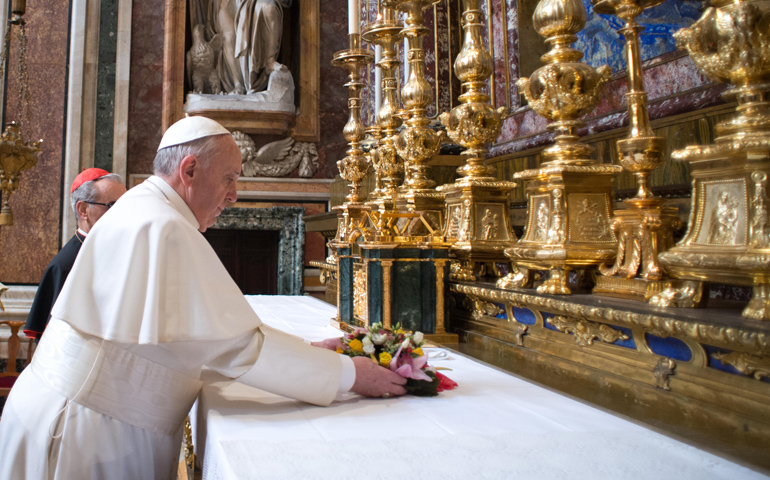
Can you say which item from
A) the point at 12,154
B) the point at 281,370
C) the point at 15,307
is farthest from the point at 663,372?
the point at 15,307

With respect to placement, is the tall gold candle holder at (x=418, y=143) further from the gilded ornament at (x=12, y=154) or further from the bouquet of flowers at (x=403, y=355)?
the gilded ornament at (x=12, y=154)

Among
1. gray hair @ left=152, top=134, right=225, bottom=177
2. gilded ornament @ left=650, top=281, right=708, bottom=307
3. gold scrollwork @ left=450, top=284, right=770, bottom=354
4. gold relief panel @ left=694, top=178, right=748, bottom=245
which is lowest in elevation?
gold scrollwork @ left=450, top=284, right=770, bottom=354

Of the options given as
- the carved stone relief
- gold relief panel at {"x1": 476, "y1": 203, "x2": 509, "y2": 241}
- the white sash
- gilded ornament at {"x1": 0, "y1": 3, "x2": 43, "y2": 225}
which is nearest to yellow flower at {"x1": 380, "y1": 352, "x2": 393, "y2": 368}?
the white sash

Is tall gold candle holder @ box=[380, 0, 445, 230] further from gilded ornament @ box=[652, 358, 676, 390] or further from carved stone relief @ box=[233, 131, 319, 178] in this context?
carved stone relief @ box=[233, 131, 319, 178]

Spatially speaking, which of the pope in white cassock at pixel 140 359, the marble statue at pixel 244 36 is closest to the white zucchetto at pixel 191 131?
the pope in white cassock at pixel 140 359

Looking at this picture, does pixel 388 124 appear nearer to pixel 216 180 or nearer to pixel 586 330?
pixel 216 180

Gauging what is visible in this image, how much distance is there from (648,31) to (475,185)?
4.39 feet

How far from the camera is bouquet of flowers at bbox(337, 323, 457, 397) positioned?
169cm

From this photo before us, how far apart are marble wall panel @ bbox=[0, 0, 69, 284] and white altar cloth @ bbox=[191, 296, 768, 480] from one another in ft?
25.1

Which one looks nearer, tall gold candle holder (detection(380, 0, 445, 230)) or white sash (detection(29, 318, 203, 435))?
white sash (detection(29, 318, 203, 435))

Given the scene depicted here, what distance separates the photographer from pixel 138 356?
172 centimetres

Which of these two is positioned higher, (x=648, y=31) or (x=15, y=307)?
(x=648, y=31)

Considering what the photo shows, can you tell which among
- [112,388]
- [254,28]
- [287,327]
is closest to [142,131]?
[254,28]

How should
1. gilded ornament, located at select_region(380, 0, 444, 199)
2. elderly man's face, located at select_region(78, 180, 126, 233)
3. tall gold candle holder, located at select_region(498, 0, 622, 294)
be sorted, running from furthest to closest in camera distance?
1. elderly man's face, located at select_region(78, 180, 126, 233)
2. gilded ornament, located at select_region(380, 0, 444, 199)
3. tall gold candle holder, located at select_region(498, 0, 622, 294)
